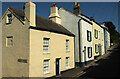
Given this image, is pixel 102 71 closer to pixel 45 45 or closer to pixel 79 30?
pixel 79 30

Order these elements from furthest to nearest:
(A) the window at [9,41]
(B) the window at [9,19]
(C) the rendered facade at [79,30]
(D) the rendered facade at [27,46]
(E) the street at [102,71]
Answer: (C) the rendered facade at [79,30] → (E) the street at [102,71] → (B) the window at [9,19] → (A) the window at [9,41] → (D) the rendered facade at [27,46]

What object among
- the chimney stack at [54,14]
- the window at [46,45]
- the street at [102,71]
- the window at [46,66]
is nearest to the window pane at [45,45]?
the window at [46,45]

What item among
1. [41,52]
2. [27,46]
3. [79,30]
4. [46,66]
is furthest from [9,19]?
[79,30]

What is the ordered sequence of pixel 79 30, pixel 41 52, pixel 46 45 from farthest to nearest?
Answer: 1. pixel 79 30
2. pixel 46 45
3. pixel 41 52

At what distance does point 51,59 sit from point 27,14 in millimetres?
5637

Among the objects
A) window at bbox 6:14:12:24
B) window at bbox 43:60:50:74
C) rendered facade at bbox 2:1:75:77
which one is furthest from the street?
window at bbox 6:14:12:24

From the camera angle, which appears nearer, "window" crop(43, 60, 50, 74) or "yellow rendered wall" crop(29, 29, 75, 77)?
"yellow rendered wall" crop(29, 29, 75, 77)

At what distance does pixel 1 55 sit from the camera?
1227 centimetres

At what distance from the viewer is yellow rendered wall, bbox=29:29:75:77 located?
1038 cm

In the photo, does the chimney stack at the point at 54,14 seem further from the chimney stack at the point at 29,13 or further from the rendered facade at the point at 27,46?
the chimney stack at the point at 29,13

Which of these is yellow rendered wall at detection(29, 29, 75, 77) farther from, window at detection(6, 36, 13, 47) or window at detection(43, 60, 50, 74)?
window at detection(6, 36, 13, 47)

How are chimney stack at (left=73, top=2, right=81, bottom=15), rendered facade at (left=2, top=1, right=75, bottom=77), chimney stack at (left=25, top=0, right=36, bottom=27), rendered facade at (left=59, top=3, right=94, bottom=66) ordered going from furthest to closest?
chimney stack at (left=73, top=2, right=81, bottom=15), rendered facade at (left=59, top=3, right=94, bottom=66), chimney stack at (left=25, top=0, right=36, bottom=27), rendered facade at (left=2, top=1, right=75, bottom=77)

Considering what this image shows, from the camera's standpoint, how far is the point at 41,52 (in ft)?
37.3

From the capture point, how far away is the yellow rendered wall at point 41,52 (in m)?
10.4
